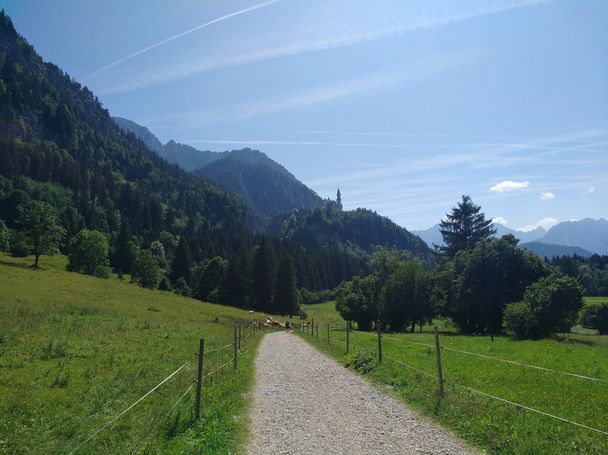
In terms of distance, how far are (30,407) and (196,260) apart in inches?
5901

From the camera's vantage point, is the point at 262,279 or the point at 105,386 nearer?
the point at 105,386

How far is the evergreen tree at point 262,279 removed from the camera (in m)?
110

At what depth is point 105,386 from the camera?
57.3ft

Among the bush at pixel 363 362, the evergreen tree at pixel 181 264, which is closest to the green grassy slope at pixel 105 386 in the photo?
the bush at pixel 363 362

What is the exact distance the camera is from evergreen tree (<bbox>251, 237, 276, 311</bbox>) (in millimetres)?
109562

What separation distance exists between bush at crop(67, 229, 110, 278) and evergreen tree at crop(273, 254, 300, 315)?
1766 inches

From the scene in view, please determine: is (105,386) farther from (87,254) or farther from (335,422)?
(87,254)

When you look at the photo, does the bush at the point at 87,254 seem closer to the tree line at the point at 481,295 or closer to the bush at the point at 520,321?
the tree line at the point at 481,295

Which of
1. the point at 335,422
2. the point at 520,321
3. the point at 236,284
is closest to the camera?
the point at 335,422

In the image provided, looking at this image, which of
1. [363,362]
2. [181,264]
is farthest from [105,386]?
[181,264]

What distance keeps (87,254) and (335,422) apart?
101752 millimetres

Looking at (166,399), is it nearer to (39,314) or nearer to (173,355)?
(173,355)

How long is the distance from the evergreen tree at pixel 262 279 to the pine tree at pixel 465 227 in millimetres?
44884

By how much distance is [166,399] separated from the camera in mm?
15633
